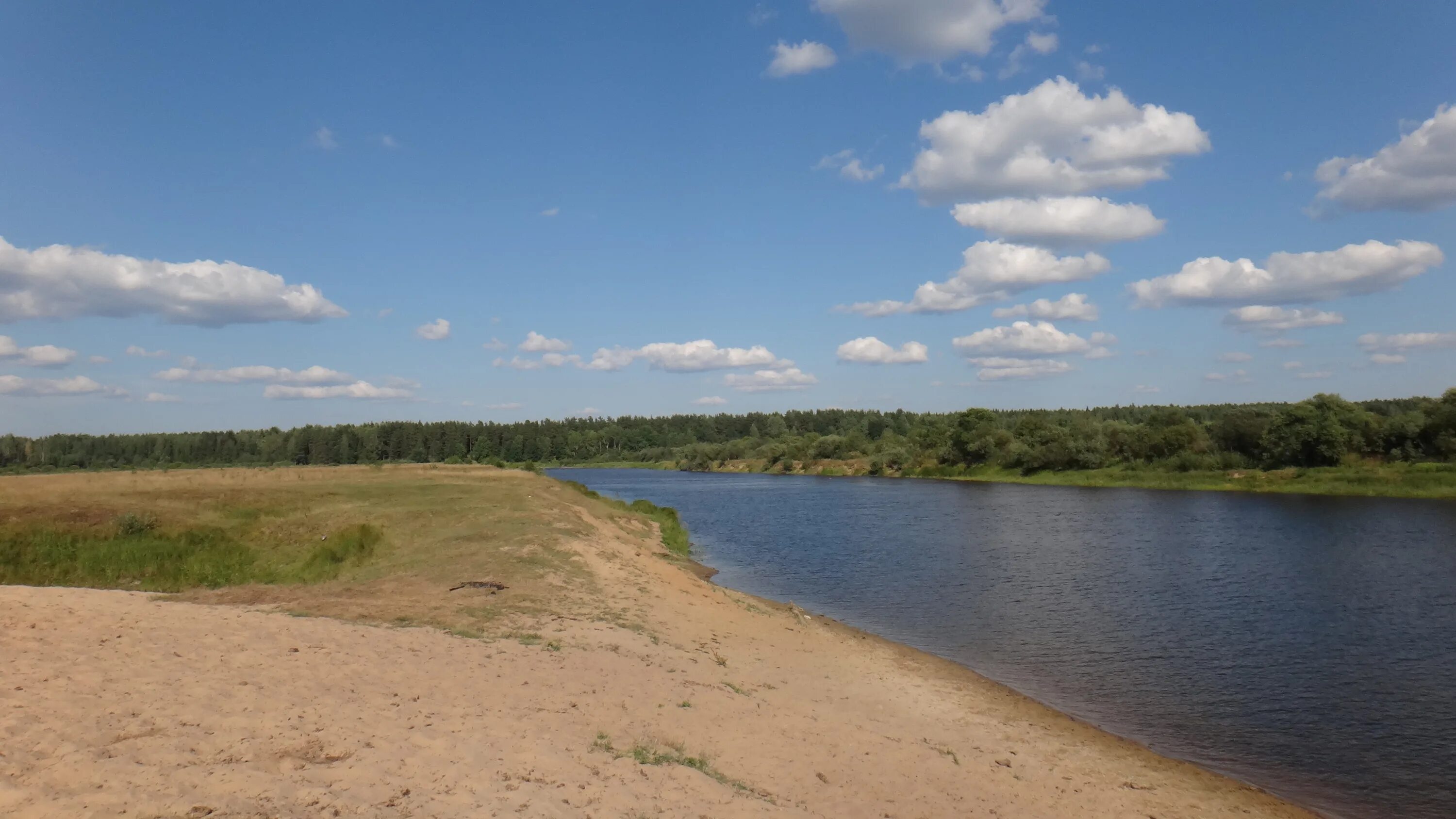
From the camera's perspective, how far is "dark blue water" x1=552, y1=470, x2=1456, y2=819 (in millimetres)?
15859

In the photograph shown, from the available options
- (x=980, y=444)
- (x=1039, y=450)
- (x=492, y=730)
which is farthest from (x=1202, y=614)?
(x=980, y=444)

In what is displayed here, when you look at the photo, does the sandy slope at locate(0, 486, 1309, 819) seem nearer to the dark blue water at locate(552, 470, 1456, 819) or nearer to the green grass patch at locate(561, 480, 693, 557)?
the dark blue water at locate(552, 470, 1456, 819)

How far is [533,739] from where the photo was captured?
34.5 ft

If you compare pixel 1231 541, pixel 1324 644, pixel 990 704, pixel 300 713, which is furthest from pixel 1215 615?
pixel 300 713

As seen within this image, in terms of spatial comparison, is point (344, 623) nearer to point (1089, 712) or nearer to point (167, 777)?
point (167, 777)

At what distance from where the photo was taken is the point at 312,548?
26734mm

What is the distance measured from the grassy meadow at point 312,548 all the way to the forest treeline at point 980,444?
176 ft

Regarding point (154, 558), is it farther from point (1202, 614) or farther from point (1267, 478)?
point (1267, 478)

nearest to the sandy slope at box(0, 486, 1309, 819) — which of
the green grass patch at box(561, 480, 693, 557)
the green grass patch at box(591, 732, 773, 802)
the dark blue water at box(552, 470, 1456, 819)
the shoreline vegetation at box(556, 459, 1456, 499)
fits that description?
the green grass patch at box(591, 732, 773, 802)

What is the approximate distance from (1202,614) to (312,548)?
95.9 feet

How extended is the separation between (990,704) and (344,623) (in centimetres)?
1320

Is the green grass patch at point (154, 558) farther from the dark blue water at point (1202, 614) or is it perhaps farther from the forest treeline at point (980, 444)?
the forest treeline at point (980, 444)

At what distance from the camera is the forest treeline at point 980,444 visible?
74.5m

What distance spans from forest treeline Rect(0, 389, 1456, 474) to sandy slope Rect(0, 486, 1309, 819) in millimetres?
74550
